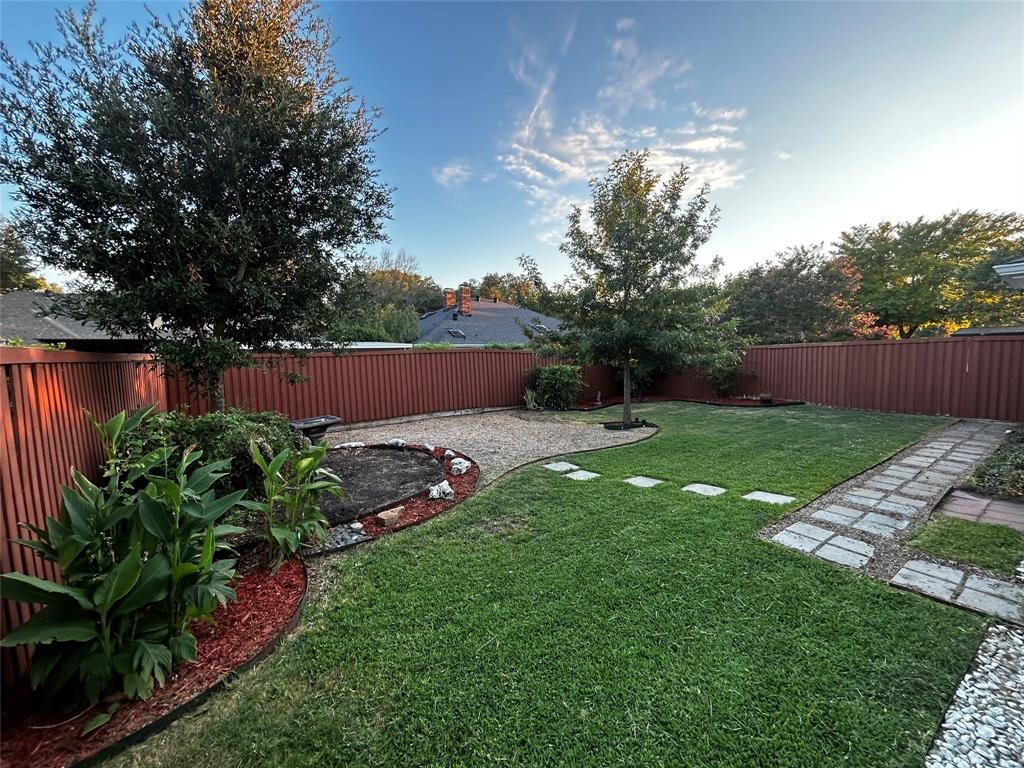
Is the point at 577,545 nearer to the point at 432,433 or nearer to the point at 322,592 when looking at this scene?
the point at 322,592

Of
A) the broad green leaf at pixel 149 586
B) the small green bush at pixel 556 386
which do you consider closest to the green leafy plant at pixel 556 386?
the small green bush at pixel 556 386

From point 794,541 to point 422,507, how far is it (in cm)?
283

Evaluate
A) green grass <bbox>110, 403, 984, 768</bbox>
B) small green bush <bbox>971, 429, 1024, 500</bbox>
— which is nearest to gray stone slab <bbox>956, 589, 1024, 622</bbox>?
green grass <bbox>110, 403, 984, 768</bbox>

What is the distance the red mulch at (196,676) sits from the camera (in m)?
1.26

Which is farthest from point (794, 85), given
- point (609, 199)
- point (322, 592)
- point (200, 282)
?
point (322, 592)

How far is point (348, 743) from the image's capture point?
51.4 inches

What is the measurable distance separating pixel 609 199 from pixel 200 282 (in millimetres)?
6394

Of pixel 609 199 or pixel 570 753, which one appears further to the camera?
pixel 609 199

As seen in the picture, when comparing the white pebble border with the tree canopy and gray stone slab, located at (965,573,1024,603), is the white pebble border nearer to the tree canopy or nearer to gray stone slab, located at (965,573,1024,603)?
gray stone slab, located at (965,573,1024,603)

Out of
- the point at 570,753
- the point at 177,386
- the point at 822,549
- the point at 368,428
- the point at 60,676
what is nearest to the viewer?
the point at 570,753

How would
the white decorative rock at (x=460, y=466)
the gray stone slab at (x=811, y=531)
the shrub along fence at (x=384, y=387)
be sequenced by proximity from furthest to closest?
1. the white decorative rock at (x=460, y=466)
2. the gray stone slab at (x=811, y=531)
3. the shrub along fence at (x=384, y=387)

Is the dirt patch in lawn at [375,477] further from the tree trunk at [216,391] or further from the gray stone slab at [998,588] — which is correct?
the gray stone slab at [998,588]

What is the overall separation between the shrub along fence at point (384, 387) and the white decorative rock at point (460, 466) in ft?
6.29

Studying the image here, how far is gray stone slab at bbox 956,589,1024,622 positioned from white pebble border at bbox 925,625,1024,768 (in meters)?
0.23
